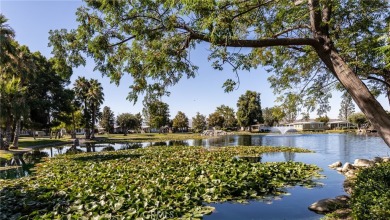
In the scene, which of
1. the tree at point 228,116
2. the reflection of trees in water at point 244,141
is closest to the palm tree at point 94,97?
the reflection of trees in water at point 244,141

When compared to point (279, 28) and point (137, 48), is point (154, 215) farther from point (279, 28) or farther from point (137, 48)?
point (279, 28)

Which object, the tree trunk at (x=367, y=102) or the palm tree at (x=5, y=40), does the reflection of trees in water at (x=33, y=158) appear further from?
the tree trunk at (x=367, y=102)

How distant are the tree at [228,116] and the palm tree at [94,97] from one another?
43767 millimetres

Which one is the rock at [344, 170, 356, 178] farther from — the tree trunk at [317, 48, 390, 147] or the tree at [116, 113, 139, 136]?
the tree at [116, 113, 139, 136]

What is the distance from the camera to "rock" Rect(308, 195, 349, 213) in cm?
861

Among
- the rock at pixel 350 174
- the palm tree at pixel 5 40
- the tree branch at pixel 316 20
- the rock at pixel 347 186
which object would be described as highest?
the palm tree at pixel 5 40

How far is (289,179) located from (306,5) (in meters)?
7.81

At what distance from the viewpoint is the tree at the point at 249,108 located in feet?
262

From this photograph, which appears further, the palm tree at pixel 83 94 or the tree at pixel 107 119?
the tree at pixel 107 119

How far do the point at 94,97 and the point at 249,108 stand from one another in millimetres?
41723

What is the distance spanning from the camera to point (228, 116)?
305 ft

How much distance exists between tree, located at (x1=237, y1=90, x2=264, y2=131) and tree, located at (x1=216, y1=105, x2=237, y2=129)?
32.5 ft

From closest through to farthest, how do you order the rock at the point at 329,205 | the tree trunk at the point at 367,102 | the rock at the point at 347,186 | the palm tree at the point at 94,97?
the tree trunk at the point at 367,102
the rock at the point at 329,205
the rock at the point at 347,186
the palm tree at the point at 94,97

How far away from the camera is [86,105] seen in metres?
59.8
